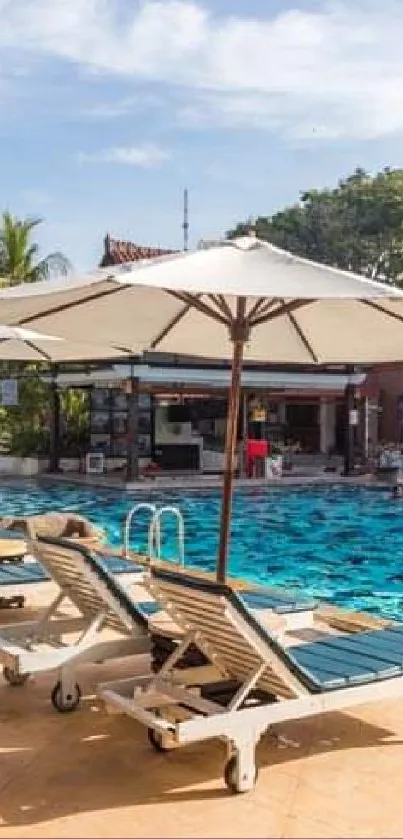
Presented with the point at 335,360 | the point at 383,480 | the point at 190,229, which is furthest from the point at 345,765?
the point at 190,229

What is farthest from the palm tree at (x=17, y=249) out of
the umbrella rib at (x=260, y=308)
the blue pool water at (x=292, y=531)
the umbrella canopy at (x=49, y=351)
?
the umbrella rib at (x=260, y=308)

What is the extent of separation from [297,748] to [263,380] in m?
21.9

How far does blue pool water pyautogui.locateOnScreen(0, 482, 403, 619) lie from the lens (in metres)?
13.0

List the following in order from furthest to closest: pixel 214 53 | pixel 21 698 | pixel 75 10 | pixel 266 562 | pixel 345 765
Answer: pixel 266 562 → pixel 214 53 → pixel 75 10 → pixel 21 698 → pixel 345 765

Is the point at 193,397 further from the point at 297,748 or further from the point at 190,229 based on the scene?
the point at 297,748

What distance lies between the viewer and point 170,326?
7227 mm

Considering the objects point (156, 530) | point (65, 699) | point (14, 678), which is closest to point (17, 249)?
point (156, 530)

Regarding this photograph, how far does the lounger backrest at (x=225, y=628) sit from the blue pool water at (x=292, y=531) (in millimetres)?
7054

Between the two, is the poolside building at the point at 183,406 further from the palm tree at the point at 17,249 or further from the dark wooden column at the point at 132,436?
the palm tree at the point at 17,249

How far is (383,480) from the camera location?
2497 cm

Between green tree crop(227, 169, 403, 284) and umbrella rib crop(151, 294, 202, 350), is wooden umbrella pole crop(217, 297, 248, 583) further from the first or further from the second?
green tree crop(227, 169, 403, 284)

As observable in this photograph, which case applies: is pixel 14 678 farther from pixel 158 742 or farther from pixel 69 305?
pixel 69 305

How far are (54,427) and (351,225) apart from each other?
87.7 feet

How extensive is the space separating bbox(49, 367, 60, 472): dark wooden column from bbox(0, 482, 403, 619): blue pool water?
2.36m
